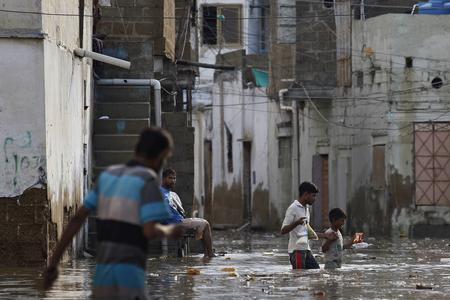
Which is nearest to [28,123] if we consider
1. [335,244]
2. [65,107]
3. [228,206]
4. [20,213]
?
[20,213]

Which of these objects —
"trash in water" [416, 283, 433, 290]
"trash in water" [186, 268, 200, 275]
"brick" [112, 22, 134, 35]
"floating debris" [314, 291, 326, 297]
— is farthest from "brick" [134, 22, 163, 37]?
"floating debris" [314, 291, 326, 297]

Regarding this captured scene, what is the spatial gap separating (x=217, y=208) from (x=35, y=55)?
110ft

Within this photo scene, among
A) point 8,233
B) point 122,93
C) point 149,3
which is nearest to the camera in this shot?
point 8,233

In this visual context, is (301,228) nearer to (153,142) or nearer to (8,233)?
(8,233)

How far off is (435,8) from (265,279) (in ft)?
73.9

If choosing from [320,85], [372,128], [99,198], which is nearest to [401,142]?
[372,128]

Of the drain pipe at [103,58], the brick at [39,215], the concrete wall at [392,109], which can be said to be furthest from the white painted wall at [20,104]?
the concrete wall at [392,109]

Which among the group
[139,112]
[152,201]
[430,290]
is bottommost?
[430,290]

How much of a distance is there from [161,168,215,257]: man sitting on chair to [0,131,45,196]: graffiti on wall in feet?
6.45

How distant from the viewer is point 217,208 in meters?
52.8

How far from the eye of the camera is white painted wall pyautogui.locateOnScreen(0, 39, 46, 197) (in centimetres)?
1945

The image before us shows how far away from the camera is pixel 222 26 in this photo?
61.9 metres

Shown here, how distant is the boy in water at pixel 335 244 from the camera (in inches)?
703

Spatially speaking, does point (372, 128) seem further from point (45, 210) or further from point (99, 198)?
point (99, 198)
